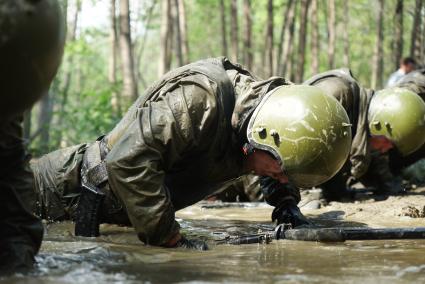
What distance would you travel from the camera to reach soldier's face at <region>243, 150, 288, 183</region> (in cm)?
434

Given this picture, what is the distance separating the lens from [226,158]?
447cm

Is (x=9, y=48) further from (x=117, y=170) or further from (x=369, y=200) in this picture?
(x=369, y=200)

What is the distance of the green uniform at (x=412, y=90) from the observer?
29.1 feet

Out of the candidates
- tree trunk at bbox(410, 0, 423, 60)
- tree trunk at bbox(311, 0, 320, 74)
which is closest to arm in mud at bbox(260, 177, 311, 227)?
tree trunk at bbox(410, 0, 423, 60)

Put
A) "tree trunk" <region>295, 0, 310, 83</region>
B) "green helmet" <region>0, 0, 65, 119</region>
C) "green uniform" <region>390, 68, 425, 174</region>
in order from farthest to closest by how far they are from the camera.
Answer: "tree trunk" <region>295, 0, 310, 83</region> < "green uniform" <region>390, 68, 425, 174</region> < "green helmet" <region>0, 0, 65, 119</region>

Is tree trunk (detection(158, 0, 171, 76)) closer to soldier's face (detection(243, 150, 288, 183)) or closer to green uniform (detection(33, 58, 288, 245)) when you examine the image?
green uniform (detection(33, 58, 288, 245))

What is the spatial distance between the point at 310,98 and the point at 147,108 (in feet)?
3.40

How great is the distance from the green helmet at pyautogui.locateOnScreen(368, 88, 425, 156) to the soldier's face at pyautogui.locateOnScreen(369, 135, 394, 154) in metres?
0.05

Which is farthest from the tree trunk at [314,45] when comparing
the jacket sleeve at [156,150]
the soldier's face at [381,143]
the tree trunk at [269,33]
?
the jacket sleeve at [156,150]

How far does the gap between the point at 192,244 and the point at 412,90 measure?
5.57 meters

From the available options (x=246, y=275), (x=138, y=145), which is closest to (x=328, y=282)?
(x=246, y=275)

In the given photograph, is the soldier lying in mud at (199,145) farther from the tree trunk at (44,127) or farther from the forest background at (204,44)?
the tree trunk at (44,127)

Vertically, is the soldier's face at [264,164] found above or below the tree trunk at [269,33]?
below

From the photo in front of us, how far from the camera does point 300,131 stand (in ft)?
13.8
